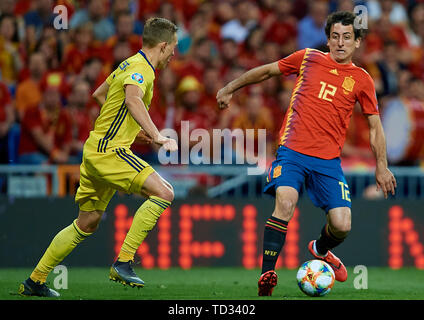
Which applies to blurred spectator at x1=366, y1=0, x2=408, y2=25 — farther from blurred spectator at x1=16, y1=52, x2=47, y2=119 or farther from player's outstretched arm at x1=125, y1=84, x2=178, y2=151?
player's outstretched arm at x1=125, y1=84, x2=178, y2=151

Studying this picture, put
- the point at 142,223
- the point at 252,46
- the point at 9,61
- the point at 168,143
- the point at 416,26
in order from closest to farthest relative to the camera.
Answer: the point at 168,143 < the point at 142,223 < the point at 9,61 < the point at 252,46 < the point at 416,26

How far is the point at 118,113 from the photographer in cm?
727

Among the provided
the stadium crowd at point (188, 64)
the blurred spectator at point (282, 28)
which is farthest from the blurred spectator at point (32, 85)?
the blurred spectator at point (282, 28)

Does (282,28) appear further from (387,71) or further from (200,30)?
(387,71)

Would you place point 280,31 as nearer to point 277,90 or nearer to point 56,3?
point 277,90

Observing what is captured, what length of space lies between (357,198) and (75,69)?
4.41 m

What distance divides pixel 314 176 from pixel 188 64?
5659 millimetres

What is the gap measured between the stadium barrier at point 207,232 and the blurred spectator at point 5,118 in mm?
889

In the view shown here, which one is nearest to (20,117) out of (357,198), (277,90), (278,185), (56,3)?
(56,3)

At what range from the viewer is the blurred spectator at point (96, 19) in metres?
13.2

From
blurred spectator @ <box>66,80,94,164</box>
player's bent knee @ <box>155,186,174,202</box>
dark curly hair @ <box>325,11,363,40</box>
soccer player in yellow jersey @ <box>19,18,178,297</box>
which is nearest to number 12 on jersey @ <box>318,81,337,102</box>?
dark curly hair @ <box>325,11,363,40</box>

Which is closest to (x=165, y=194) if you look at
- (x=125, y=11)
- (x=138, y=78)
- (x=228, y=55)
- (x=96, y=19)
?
(x=138, y=78)

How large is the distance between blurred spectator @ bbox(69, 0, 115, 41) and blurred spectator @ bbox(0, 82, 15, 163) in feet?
6.98

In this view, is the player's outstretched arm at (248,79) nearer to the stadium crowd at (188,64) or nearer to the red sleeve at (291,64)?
the red sleeve at (291,64)
